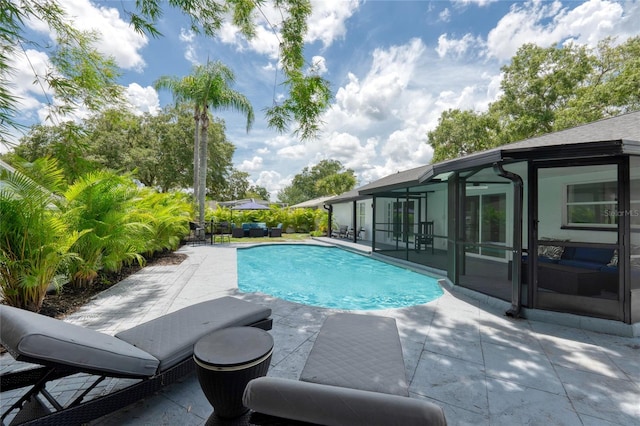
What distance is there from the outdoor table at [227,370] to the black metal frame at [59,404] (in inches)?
24.9

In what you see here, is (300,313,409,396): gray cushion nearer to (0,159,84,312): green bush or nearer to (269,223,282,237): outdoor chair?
(0,159,84,312): green bush

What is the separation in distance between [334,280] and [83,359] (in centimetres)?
798

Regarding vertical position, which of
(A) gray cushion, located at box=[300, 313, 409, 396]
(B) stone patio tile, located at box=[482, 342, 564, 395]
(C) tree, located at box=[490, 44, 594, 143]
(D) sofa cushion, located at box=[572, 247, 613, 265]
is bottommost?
(B) stone patio tile, located at box=[482, 342, 564, 395]

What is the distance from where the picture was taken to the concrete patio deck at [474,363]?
252 cm

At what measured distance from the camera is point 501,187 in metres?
8.75

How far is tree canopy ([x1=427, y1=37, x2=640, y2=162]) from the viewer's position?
52.5 feet

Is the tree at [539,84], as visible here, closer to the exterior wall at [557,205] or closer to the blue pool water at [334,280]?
the exterior wall at [557,205]

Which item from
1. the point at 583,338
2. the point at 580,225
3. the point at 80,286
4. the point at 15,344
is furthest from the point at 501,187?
the point at 80,286

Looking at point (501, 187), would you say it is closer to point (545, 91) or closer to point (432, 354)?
point (432, 354)

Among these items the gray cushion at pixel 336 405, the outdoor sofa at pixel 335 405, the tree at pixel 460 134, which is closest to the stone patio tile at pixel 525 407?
the outdoor sofa at pixel 335 405

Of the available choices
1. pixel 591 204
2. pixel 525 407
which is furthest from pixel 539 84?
pixel 525 407

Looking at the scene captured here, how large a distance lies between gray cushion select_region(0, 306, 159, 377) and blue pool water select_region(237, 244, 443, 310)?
4.51 meters

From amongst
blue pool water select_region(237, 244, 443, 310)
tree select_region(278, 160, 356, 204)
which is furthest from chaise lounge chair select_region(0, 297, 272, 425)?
tree select_region(278, 160, 356, 204)

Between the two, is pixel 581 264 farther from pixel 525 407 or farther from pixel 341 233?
pixel 341 233
